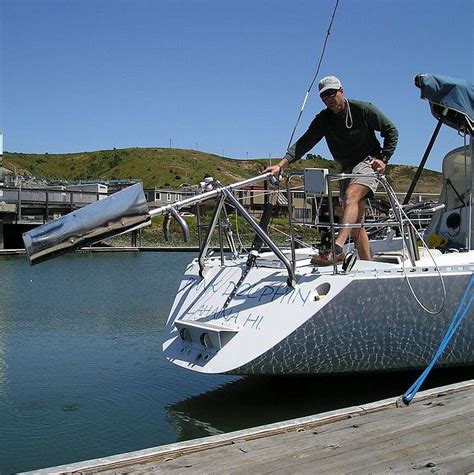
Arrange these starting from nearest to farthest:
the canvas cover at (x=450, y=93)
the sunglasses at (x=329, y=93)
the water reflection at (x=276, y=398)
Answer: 1. the water reflection at (x=276, y=398)
2. the sunglasses at (x=329, y=93)
3. the canvas cover at (x=450, y=93)

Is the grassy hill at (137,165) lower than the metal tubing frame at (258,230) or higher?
higher

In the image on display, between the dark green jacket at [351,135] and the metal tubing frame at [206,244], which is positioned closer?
the metal tubing frame at [206,244]

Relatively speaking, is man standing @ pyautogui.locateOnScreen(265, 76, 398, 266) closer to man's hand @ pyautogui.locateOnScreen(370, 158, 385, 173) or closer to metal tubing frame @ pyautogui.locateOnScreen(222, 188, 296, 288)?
man's hand @ pyautogui.locateOnScreen(370, 158, 385, 173)

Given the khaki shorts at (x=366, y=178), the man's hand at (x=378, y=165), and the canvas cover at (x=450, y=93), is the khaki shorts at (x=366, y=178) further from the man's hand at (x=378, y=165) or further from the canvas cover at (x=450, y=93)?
the canvas cover at (x=450, y=93)

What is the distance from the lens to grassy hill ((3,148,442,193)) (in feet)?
399

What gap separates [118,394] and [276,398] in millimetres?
1772

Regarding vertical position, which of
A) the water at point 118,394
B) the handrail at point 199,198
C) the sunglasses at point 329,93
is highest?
the sunglasses at point 329,93

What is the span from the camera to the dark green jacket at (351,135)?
23.9ft

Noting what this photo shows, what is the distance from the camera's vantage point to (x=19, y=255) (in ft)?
123

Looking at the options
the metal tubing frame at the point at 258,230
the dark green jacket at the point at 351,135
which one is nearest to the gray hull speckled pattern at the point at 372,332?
the metal tubing frame at the point at 258,230

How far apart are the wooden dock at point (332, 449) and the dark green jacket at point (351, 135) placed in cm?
302

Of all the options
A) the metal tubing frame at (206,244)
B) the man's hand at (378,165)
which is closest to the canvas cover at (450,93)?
the man's hand at (378,165)

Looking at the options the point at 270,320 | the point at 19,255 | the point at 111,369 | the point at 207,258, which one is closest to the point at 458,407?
the point at 270,320

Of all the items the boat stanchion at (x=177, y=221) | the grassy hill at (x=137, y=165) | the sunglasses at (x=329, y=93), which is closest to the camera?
Result: the boat stanchion at (x=177, y=221)
